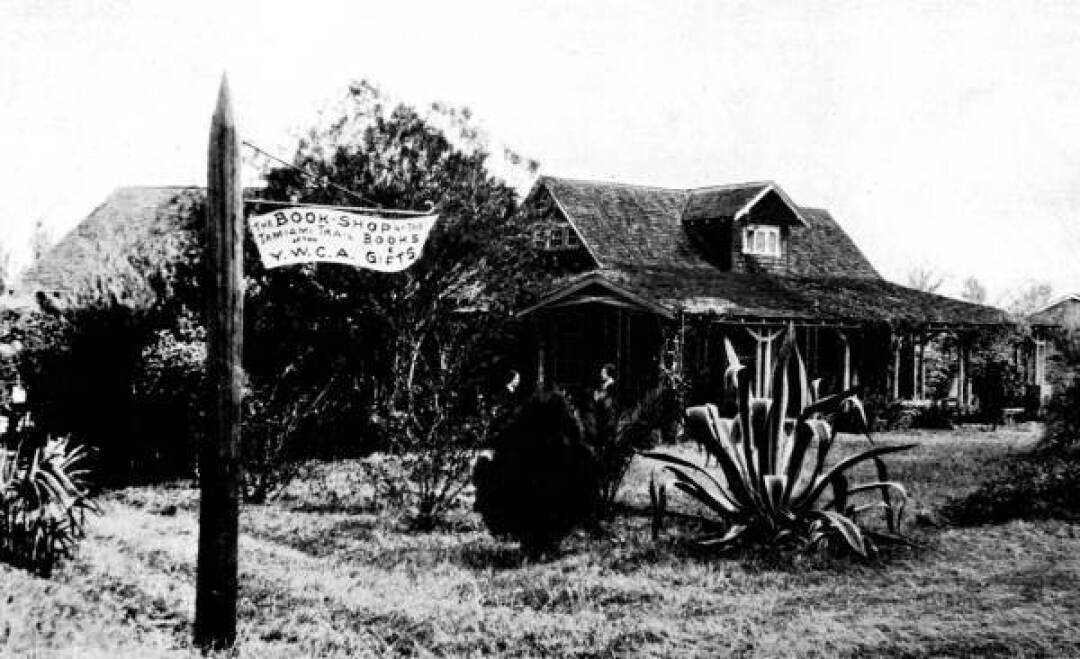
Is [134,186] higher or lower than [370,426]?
higher

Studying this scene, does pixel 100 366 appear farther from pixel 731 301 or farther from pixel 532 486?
pixel 731 301

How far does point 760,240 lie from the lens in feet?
97.2

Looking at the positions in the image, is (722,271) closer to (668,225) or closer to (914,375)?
(668,225)

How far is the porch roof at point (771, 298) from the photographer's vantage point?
22.2 m

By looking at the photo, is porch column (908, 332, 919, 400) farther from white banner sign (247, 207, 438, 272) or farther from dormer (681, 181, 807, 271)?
white banner sign (247, 207, 438, 272)

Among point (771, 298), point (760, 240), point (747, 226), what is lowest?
point (771, 298)

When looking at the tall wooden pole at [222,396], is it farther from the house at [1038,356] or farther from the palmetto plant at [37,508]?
the house at [1038,356]

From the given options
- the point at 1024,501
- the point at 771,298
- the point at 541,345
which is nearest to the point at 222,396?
the point at 1024,501

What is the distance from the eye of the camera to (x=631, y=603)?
7.02 m

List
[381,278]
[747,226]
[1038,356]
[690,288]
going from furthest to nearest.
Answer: [1038,356] < [747,226] < [690,288] < [381,278]

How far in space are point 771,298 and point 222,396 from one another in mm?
20136

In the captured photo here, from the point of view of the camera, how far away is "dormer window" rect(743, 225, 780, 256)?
29422 mm

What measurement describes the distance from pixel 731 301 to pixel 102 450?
546 inches

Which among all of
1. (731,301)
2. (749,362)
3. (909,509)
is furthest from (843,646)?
(749,362)
